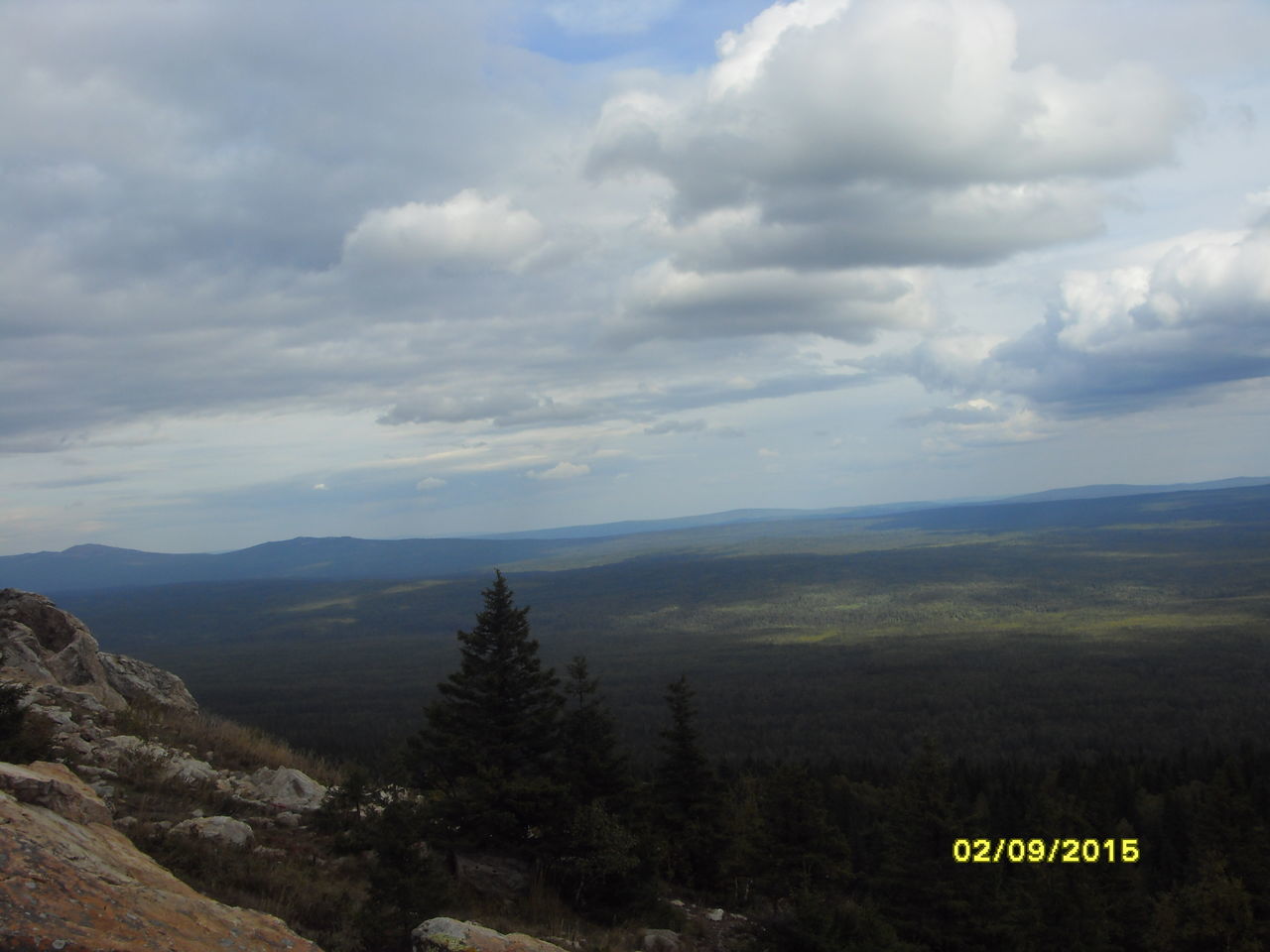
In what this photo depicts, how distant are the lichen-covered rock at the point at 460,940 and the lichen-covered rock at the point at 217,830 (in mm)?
5189

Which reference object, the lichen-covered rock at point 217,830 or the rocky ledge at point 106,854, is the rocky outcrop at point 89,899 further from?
the lichen-covered rock at point 217,830

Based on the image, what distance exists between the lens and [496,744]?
2162cm

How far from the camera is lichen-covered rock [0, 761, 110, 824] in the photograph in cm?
1014

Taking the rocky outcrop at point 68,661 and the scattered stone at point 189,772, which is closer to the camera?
the scattered stone at point 189,772

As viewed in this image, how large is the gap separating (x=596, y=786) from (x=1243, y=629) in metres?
200

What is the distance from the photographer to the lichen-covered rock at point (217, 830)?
44.1 ft

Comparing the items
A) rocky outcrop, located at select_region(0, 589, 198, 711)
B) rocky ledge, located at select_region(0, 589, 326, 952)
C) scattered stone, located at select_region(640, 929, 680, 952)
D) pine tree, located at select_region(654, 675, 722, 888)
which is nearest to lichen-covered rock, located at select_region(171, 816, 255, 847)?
rocky ledge, located at select_region(0, 589, 326, 952)

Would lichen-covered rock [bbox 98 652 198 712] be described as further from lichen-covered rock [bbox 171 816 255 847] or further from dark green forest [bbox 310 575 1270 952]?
lichen-covered rock [bbox 171 816 255 847]

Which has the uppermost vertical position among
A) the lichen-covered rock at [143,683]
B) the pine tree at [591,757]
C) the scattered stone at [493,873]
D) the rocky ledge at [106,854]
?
the rocky ledge at [106,854]

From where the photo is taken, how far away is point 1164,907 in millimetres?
34031

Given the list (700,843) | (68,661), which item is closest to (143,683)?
(68,661)

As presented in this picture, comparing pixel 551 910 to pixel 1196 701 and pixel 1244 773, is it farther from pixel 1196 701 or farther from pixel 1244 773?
pixel 1196 701
